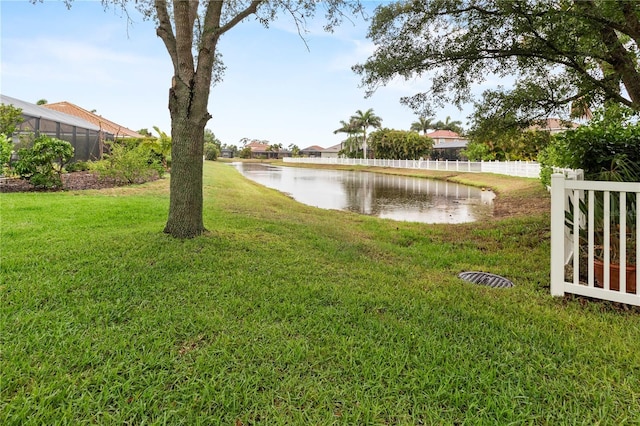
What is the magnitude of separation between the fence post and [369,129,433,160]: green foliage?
4820 cm

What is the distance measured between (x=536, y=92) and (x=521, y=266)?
3.54m

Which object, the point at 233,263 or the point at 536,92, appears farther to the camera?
the point at 536,92

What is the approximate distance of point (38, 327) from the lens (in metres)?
2.50

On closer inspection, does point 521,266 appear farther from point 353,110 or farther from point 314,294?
point 353,110

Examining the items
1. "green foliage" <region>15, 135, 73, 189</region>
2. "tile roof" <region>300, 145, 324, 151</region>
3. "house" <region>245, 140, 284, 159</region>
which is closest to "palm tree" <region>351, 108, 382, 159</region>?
"tile roof" <region>300, 145, 324, 151</region>

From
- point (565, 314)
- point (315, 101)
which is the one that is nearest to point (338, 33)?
point (565, 314)

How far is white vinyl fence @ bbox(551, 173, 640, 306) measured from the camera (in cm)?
297

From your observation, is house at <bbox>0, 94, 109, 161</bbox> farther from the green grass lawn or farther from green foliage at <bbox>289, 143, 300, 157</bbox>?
green foliage at <bbox>289, 143, 300, 157</bbox>

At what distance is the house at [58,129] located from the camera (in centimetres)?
1250

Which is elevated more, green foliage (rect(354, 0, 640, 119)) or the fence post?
green foliage (rect(354, 0, 640, 119))

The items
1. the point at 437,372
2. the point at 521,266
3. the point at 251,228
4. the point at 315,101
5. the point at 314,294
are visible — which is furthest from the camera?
the point at 315,101

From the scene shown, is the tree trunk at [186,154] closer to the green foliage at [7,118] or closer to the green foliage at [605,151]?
the green foliage at [605,151]

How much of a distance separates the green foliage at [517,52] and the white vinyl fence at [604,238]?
2648 mm

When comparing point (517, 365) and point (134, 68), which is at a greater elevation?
point (134, 68)
